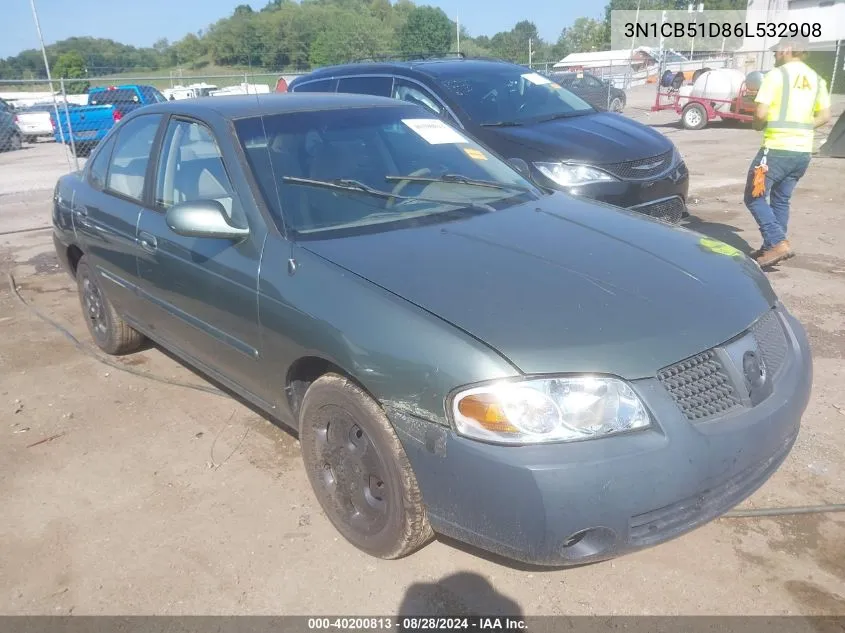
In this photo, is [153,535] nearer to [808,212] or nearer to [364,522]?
[364,522]

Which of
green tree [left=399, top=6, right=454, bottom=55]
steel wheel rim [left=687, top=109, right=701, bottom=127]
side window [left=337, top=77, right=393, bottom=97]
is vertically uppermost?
green tree [left=399, top=6, right=454, bottom=55]

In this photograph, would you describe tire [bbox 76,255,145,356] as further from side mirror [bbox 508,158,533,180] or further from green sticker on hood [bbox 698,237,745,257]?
green sticker on hood [bbox 698,237,745,257]

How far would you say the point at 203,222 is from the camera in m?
2.90

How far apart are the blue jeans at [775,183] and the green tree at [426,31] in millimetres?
54082

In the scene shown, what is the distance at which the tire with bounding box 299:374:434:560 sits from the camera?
237 cm

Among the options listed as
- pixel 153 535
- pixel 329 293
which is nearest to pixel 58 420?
pixel 153 535

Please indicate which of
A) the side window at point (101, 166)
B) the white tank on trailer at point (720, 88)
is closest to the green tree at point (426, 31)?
the white tank on trailer at point (720, 88)

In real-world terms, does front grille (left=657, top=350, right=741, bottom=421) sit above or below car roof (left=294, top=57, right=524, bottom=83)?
below

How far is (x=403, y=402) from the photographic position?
2268mm

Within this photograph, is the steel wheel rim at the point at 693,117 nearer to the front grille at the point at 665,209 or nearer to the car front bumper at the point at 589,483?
the front grille at the point at 665,209

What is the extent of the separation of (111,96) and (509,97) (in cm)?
1586

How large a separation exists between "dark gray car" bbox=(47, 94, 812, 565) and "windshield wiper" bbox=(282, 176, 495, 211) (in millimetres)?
11

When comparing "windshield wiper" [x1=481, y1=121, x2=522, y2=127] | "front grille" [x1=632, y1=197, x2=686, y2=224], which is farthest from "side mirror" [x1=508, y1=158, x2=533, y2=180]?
"windshield wiper" [x1=481, y1=121, x2=522, y2=127]

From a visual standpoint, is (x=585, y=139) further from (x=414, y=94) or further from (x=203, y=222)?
(x=203, y=222)
